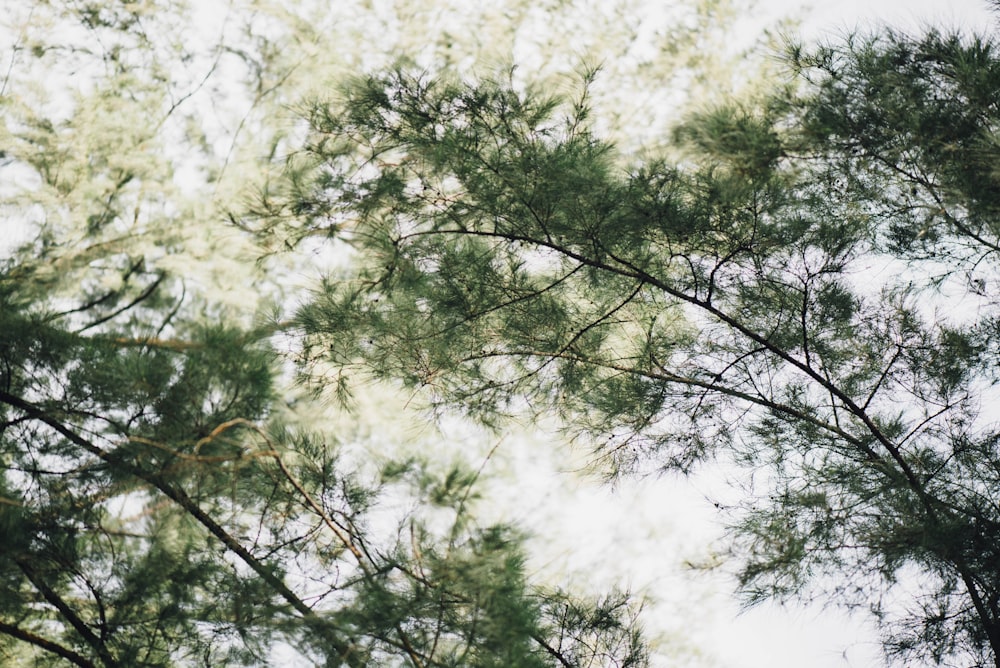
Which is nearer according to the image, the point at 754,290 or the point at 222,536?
the point at 222,536

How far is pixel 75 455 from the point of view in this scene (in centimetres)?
170

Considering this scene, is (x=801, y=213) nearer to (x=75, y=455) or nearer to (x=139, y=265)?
(x=75, y=455)

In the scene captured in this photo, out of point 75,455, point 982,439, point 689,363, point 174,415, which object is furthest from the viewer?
point 689,363

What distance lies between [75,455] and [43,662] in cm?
48

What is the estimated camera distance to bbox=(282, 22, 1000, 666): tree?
5.58 ft

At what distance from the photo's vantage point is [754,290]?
6.25 ft

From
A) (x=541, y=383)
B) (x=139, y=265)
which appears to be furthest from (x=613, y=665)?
(x=139, y=265)

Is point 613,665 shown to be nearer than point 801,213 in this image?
No

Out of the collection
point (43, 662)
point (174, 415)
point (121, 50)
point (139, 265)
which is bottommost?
point (43, 662)

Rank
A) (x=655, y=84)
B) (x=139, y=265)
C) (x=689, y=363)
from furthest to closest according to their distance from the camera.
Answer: (x=655, y=84), (x=139, y=265), (x=689, y=363)

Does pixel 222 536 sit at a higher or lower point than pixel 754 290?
lower

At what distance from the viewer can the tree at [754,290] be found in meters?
1.70

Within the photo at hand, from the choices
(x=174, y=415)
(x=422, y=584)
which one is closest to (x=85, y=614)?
(x=174, y=415)

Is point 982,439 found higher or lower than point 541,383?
lower
